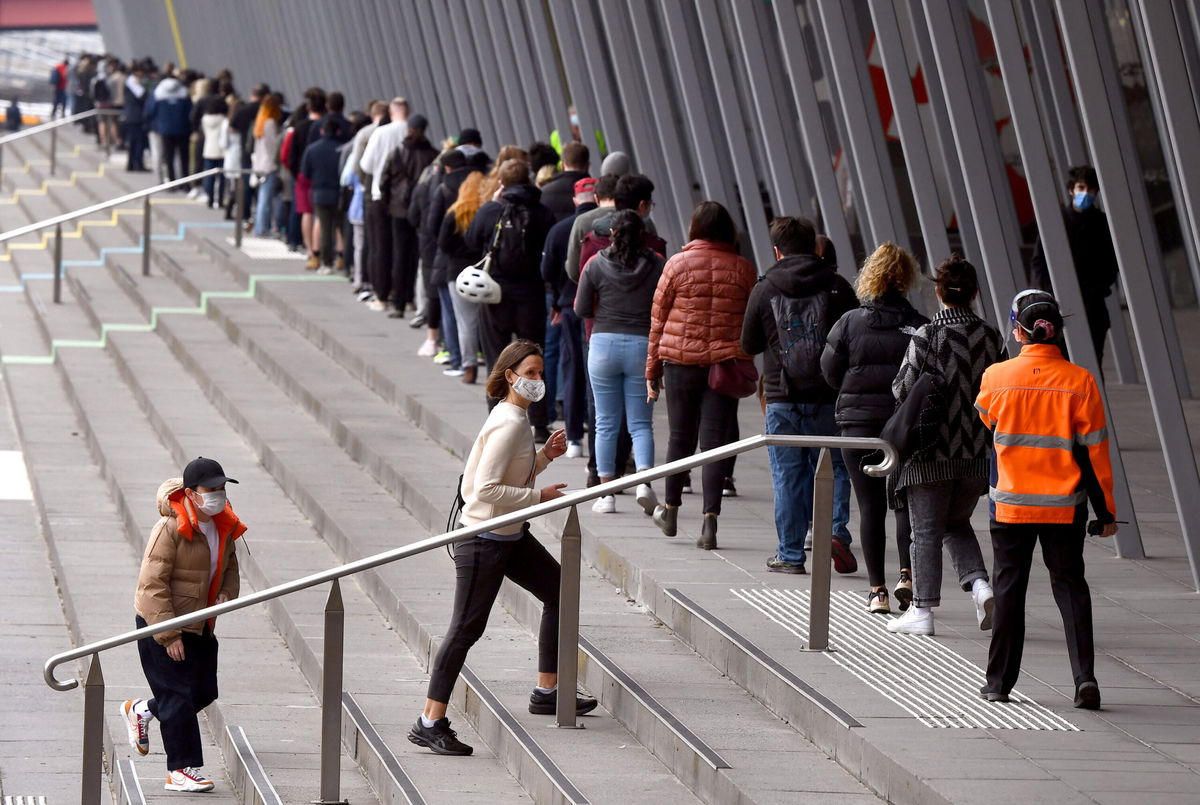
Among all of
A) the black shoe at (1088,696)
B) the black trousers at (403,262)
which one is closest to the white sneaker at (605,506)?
the black shoe at (1088,696)

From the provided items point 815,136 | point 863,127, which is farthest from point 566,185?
point 863,127

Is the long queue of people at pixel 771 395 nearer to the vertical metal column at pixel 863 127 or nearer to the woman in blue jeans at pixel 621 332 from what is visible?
the woman in blue jeans at pixel 621 332

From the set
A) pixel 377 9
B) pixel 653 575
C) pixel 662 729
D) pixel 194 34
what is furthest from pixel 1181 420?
pixel 194 34

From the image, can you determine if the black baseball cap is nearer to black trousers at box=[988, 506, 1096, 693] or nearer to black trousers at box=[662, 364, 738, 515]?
black trousers at box=[662, 364, 738, 515]

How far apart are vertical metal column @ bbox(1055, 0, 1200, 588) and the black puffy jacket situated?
1576mm

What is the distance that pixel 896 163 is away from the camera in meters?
13.8

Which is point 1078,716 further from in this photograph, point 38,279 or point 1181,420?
point 38,279

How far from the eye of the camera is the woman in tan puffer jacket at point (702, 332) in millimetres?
9625

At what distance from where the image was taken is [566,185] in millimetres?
12703

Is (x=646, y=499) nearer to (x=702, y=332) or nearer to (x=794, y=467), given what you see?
(x=702, y=332)

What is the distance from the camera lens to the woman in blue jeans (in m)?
10.3

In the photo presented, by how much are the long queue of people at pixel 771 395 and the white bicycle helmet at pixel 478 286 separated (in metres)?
0.02

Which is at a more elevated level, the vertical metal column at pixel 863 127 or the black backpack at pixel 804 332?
the vertical metal column at pixel 863 127

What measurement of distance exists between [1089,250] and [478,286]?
4001 millimetres
